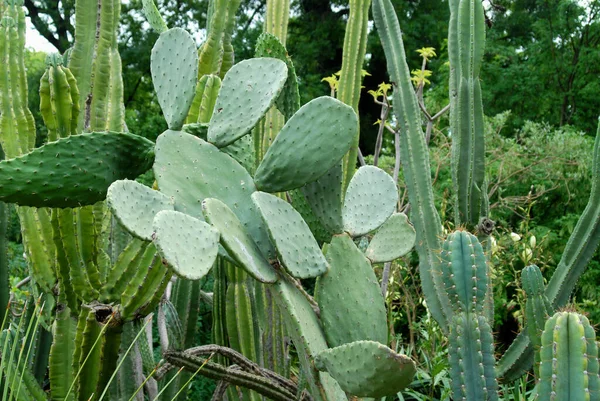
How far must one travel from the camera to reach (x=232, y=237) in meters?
1.65

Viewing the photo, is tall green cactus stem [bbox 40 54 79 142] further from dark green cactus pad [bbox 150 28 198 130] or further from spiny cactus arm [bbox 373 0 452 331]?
spiny cactus arm [bbox 373 0 452 331]

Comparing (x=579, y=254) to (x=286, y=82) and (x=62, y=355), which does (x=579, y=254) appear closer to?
(x=286, y=82)

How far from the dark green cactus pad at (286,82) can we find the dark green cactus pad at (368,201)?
0.37m

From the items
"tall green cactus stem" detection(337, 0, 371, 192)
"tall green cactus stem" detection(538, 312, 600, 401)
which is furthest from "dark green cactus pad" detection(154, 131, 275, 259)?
"tall green cactus stem" detection(337, 0, 371, 192)

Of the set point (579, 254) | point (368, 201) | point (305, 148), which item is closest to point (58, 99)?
point (305, 148)

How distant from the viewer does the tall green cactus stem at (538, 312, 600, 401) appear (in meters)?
1.44

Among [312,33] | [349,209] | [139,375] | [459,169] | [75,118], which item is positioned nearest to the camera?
[349,209]

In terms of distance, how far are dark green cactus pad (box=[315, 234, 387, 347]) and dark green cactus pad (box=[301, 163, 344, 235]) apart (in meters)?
0.09

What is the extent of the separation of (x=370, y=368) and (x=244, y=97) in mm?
845

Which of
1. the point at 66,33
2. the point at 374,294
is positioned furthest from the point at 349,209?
the point at 66,33

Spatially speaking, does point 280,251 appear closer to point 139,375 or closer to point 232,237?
point 232,237

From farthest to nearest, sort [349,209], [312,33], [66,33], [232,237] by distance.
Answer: [66,33]
[312,33]
[349,209]
[232,237]

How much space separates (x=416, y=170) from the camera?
10.0 ft

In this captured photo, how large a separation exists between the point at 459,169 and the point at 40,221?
1716 millimetres
